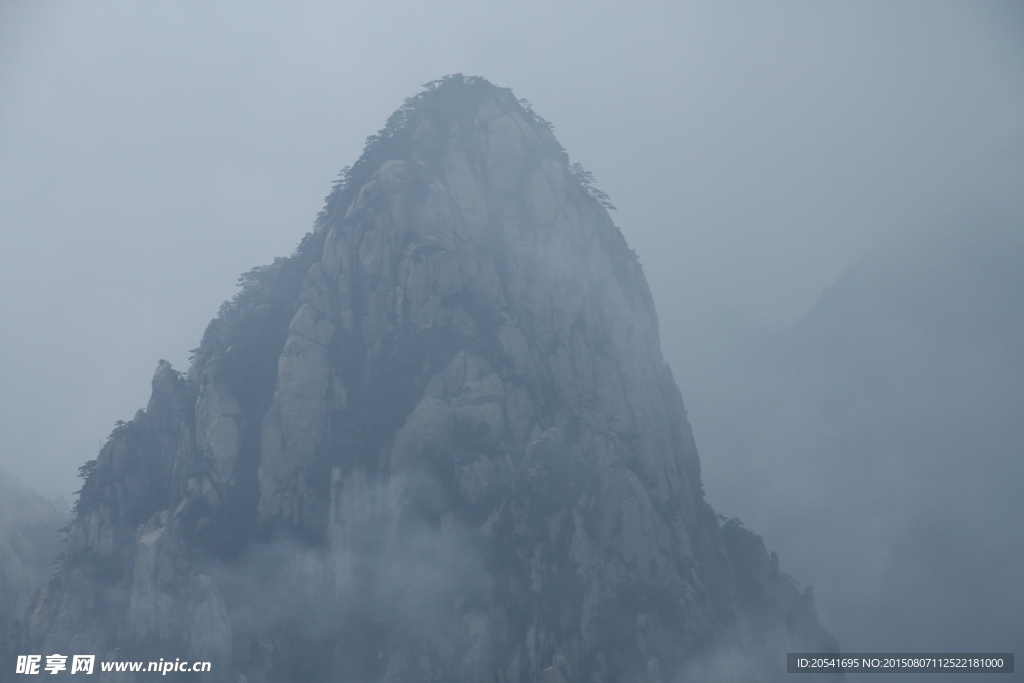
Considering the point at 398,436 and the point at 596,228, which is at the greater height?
the point at 596,228

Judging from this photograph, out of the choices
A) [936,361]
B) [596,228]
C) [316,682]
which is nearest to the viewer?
[316,682]

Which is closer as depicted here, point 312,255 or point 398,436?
point 398,436

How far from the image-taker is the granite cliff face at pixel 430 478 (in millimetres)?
83625

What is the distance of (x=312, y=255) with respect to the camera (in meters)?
101

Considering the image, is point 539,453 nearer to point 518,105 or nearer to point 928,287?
point 518,105

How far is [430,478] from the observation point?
88.3 metres

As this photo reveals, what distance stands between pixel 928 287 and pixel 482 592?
10126 centimetres

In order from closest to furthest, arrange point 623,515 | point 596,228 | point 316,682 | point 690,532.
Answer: point 316,682, point 623,515, point 690,532, point 596,228

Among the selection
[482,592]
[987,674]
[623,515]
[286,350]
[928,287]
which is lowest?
[987,674]

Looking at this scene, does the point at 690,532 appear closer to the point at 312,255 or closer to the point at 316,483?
the point at 316,483

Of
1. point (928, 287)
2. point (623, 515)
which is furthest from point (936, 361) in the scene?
point (623, 515)

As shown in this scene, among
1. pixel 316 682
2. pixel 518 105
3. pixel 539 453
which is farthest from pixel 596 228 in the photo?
pixel 316 682

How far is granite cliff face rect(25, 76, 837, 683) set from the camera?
274 feet

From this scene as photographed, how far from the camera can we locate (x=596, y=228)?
107 metres
